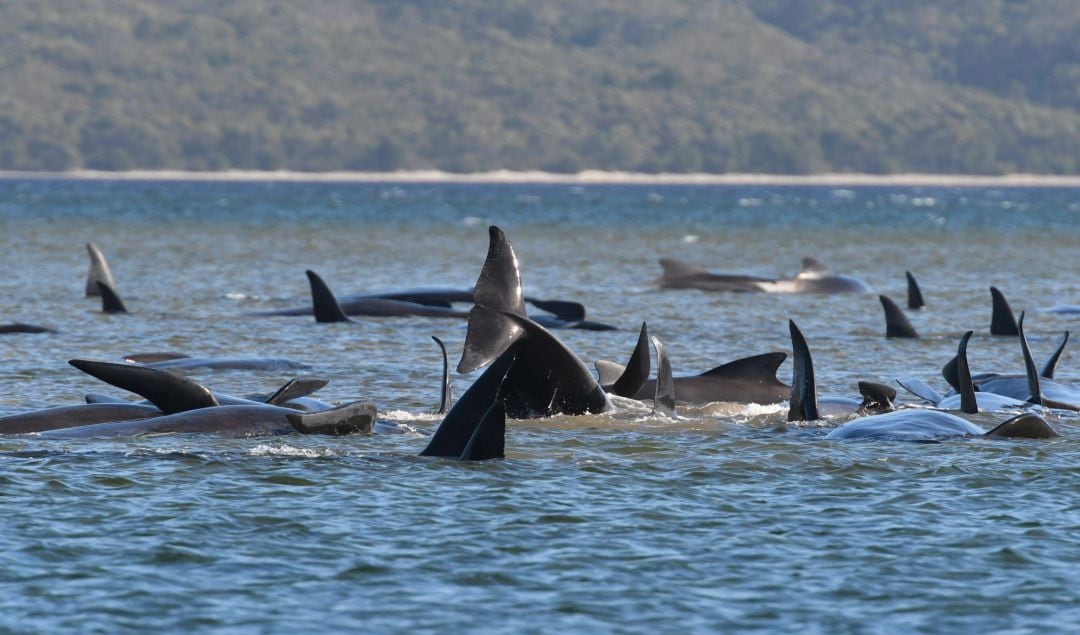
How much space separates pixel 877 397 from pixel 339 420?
15.9 ft

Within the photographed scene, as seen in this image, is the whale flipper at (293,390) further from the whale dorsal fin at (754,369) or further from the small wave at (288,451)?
the whale dorsal fin at (754,369)

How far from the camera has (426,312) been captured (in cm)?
2720

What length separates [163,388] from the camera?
14.2 metres

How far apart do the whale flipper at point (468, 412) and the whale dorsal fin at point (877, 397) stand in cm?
428

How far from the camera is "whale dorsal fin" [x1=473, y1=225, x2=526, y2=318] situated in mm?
13172

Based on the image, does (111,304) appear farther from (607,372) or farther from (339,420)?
(339,420)

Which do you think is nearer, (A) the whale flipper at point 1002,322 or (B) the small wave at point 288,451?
(B) the small wave at point 288,451

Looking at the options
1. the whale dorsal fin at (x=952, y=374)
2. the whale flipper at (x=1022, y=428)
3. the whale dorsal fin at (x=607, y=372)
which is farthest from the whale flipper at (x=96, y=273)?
the whale flipper at (x=1022, y=428)

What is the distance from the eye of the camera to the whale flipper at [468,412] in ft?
40.0

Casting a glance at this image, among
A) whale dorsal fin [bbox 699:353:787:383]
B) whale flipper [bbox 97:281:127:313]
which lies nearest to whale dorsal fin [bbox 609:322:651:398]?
whale dorsal fin [bbox 699:353:787:383]

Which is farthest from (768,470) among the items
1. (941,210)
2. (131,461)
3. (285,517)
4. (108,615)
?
(941,210)

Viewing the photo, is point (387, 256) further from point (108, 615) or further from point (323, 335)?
point (108, 615)

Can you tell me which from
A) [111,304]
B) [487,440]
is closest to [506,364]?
[487,440]

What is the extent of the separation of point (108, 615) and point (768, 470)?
563 centimetres
